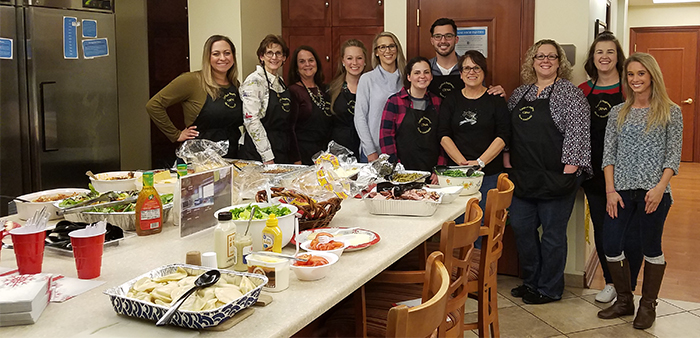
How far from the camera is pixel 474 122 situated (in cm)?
409

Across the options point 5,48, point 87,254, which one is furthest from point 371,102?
point 87,254

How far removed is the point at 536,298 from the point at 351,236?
2.33 m

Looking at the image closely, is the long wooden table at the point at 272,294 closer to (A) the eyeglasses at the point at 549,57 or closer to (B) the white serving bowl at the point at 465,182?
(B) the white serving bowl at the point at 465,182

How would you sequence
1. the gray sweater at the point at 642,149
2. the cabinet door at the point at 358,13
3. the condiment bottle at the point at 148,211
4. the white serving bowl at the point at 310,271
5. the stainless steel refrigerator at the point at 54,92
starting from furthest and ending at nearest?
1. the cabinet door at the point at 358,13
2. the stainless steel refrigerator at the point at 54,92
3. the gray sweater at the point at 642,149
4. the condiment bottle at the point at 148,211
5. the white serving bowl at the point at 310,271

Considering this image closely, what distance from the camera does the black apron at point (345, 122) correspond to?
4.52m

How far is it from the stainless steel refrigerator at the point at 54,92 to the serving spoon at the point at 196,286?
11.2ft

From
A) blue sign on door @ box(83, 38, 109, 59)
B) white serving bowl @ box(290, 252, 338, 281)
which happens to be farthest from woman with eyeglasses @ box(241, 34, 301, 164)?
white serving bowl @ box(290, 252, 338, 281)

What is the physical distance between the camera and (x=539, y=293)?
4.16m

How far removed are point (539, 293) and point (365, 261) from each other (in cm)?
254

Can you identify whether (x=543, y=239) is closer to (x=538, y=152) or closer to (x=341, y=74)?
(x=538, y=152)

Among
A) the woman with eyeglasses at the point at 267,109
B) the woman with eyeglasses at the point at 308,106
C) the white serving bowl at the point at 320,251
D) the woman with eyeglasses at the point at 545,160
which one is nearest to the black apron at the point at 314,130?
the woman with eyeglasses at the point at 308,106

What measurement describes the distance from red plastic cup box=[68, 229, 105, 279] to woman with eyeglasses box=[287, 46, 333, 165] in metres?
2.80

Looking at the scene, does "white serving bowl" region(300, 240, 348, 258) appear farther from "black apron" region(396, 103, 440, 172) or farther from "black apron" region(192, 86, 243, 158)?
"black apron" region(192, 86, 243, 158)

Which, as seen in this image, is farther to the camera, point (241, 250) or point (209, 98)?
point (209, 98)
